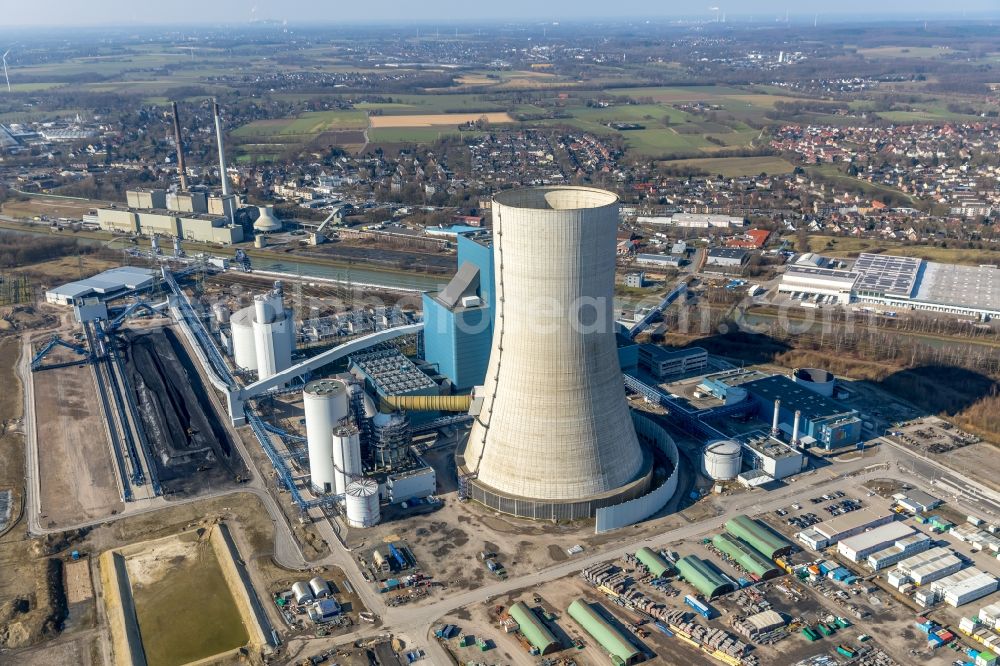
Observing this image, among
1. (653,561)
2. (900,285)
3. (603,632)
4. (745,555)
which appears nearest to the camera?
(603,632)

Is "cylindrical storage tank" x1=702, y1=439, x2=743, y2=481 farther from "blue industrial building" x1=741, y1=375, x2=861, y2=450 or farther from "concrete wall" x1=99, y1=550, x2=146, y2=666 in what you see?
"concrete wall" x1=99, y1=550, x2=146, y2=666

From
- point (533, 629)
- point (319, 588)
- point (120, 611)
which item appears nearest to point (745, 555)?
point (533, 629)

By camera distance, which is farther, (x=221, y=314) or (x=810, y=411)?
(x=221, y=314)

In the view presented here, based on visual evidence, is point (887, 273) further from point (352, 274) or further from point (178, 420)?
point (178, 420)

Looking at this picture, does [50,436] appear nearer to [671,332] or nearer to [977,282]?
[671,332]

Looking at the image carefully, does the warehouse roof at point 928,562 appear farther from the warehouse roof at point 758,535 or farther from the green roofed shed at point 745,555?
the green roofed shed at point 745,555

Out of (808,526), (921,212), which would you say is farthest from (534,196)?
(921,212)
